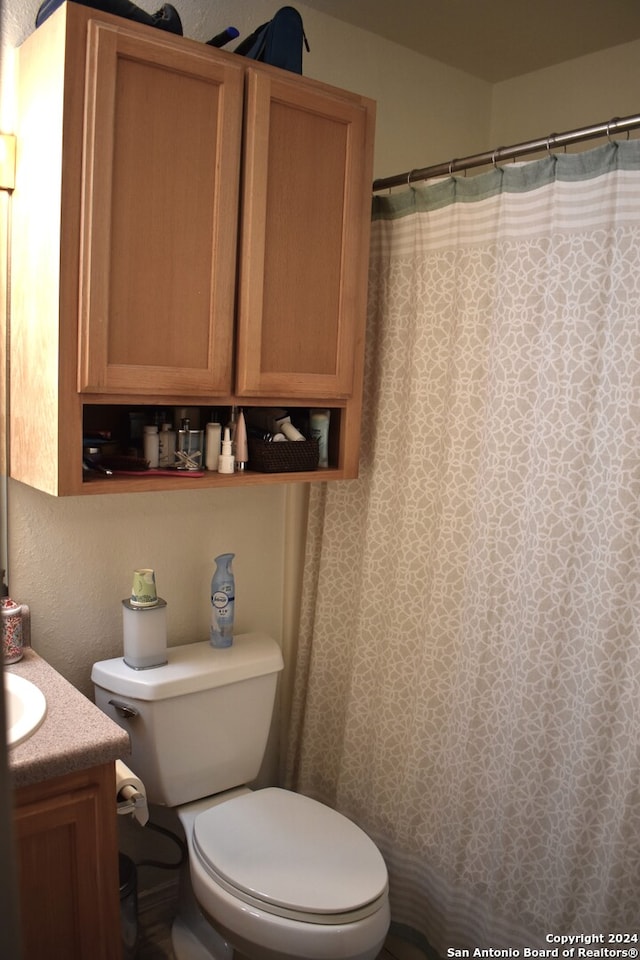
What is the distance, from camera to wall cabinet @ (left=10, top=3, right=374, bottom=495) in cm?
152

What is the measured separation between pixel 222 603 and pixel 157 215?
101cm

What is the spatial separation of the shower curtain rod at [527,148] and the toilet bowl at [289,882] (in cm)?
161

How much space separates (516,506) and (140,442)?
35.9 inches

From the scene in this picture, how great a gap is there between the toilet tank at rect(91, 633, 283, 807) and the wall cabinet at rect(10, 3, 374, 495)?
0.50 meters

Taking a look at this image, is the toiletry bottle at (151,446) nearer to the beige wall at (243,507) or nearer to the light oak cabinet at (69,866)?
the beige wall at (243,507)

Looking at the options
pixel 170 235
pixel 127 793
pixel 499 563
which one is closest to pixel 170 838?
pixel 127 793

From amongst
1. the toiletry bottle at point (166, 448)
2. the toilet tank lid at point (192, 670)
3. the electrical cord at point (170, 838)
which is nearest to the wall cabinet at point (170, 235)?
the toiletry bottle at point (166, 448)

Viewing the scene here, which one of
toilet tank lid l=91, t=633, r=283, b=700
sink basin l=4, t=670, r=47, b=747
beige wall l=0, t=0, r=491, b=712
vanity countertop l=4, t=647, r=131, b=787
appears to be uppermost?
beige wall l=0, t=0, r=491, b=712

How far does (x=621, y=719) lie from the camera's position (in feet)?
5.27

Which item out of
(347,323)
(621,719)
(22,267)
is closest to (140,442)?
(22,267)

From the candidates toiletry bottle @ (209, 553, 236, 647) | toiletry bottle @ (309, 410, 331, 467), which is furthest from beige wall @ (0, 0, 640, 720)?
toiletry bottle @ (309, 410, 331, 467)

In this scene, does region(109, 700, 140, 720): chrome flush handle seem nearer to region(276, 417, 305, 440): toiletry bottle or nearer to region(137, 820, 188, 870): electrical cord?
region(137, 820, 188, 870): electrical cord

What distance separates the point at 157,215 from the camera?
1.61 meters

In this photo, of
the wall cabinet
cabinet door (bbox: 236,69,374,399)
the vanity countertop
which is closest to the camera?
the vanity countertop
